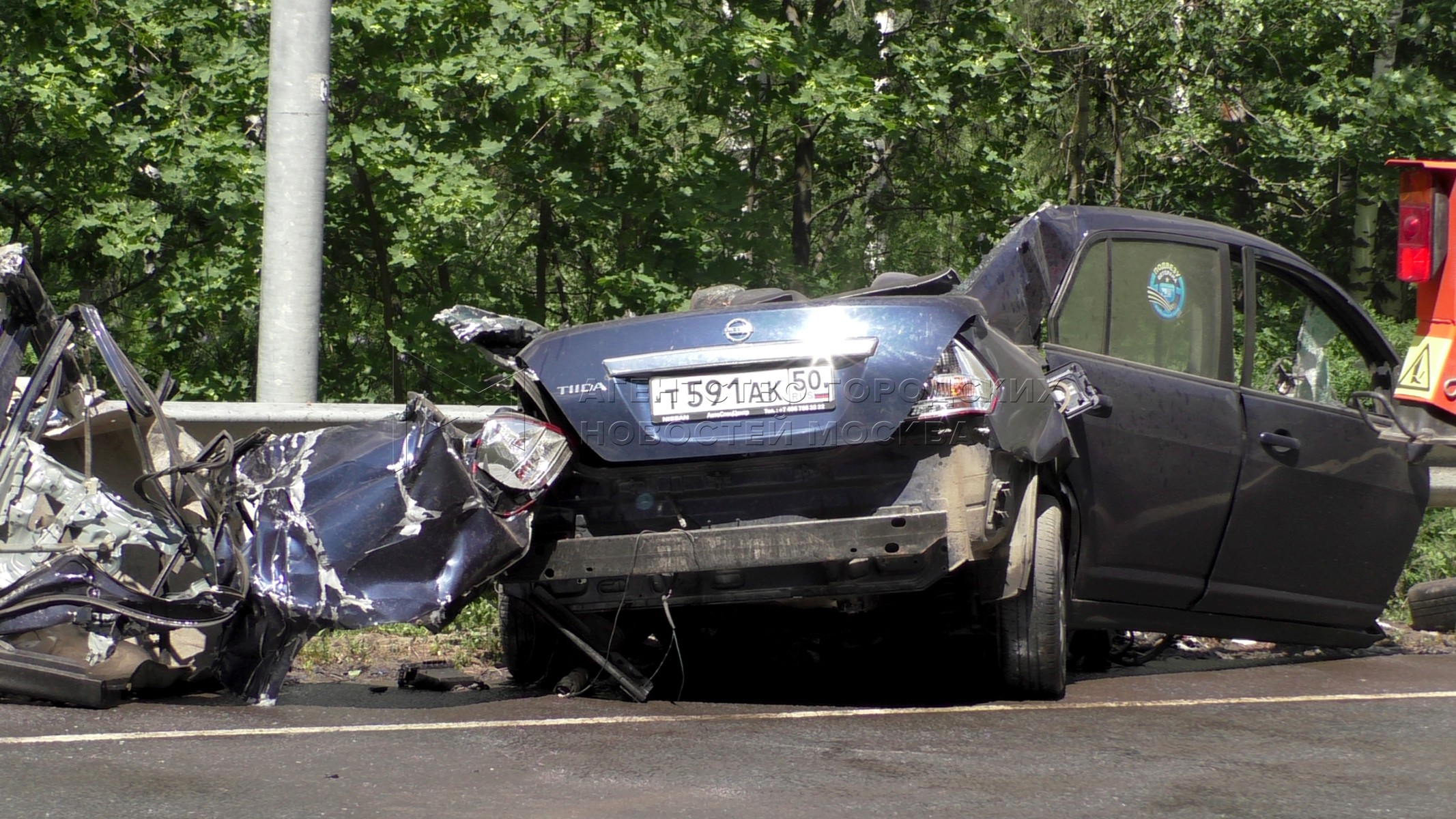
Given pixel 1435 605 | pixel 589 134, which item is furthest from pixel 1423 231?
pixel 589 134

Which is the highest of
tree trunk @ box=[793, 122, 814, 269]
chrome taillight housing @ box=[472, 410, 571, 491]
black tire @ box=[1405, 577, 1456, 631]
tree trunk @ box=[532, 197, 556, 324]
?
tree trunk @ box=[793, 122, 814, 269]

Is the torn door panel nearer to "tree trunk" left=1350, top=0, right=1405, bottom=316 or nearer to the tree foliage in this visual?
the tree foliage

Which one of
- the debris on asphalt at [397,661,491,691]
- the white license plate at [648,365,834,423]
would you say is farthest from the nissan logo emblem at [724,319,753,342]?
the debris on asphalt at [397,661,491,691]

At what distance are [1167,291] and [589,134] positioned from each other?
965 centimetres

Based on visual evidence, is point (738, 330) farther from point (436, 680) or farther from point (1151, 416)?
point (436, 680)

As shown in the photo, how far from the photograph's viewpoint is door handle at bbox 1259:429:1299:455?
5688 millimetres

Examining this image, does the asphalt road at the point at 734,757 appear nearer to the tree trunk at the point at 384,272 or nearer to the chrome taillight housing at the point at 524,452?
the chrome taillight housing at the point at 524,452

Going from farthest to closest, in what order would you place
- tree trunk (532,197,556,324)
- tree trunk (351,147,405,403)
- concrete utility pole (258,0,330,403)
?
1. tree trunk (532,197,556,324)
2. tree trunk (351,147,405,403)
3. concrete utility pole (258,0,330,403)

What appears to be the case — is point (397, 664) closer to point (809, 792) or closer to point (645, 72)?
point (809, 792)

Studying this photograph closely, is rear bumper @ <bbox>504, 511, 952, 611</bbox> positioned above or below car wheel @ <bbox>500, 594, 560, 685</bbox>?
above

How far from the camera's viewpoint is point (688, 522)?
15.4 feet

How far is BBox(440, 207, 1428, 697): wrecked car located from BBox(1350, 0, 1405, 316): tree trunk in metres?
12.5

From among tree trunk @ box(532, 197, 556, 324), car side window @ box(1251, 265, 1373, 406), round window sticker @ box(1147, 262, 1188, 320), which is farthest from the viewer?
tree trunk @ box(532, 197, 556, 324)

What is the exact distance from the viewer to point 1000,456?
4586mm
